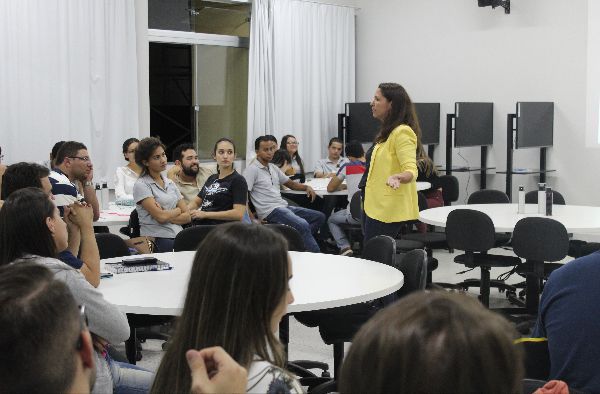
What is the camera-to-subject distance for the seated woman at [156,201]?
5469 millimetres

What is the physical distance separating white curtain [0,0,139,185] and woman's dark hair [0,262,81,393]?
715 centimetres

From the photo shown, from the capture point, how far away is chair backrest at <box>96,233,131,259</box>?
447 cm

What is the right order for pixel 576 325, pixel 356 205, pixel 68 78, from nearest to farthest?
pixel 576 325 < pixel 356 205 < pixel 68 78

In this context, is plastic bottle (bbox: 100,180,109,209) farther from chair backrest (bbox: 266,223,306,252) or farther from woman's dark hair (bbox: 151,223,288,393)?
woman's dark hair (bbox: 151,223,288,393)

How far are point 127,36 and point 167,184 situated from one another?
3584mm

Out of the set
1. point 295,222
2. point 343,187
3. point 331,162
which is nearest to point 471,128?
point 331,162

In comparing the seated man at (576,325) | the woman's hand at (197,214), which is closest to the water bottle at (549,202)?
the woman's hand at (197,214)

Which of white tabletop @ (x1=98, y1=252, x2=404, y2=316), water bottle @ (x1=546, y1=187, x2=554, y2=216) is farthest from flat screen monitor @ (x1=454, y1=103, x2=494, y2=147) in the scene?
white tabletop @ (x1=98, y1=252, x2=404, y2=316)

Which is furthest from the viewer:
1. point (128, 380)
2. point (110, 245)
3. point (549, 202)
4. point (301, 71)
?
point (301, 71)

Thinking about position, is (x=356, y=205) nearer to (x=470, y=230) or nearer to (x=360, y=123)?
(x=470, y=230)

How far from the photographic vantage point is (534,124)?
30.9 feet

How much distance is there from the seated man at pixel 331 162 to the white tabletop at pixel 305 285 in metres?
5.89

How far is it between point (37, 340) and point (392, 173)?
433 cm

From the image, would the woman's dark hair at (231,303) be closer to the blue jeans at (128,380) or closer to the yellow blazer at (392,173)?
the blue jeans at (128,380)
